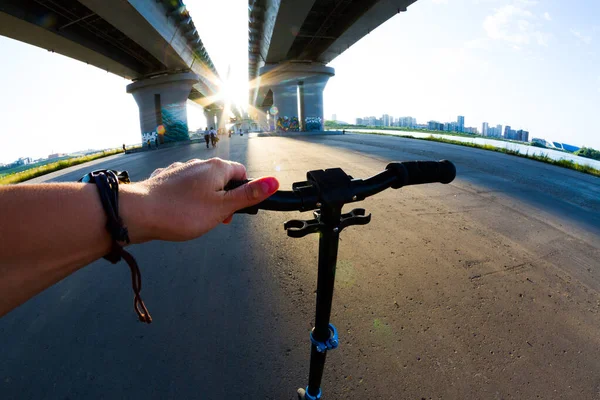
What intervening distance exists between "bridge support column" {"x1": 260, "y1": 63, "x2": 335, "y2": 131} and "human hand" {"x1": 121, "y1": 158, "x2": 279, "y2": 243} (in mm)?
37889

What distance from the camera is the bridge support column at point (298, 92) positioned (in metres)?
35.8

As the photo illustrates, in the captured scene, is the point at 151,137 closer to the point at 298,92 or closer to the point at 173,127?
the point at 173,127

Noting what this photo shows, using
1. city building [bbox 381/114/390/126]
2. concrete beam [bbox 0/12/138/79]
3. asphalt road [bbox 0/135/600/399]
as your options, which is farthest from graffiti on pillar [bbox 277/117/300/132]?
city building [bbox 381/114/390/126]

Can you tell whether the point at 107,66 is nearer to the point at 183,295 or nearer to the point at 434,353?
the point at 183,295

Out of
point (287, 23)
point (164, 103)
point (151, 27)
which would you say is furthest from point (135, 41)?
point (164, 103)

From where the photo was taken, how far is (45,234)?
87cm

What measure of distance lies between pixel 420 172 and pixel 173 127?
1545 inches

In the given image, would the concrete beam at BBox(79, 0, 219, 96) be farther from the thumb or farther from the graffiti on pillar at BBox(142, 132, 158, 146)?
the thumb

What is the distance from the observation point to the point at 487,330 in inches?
95.1

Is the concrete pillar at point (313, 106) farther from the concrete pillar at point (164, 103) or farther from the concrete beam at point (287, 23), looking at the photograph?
the concrete pillar at point (164, 103)

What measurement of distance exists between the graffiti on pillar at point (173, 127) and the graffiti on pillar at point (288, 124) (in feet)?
41.7

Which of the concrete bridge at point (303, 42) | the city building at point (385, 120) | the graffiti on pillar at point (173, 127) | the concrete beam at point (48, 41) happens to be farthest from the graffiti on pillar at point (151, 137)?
the city building at point (385, 120)

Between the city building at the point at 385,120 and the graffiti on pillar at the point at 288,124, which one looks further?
the city building at the point at 385,120

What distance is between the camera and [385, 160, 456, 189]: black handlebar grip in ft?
4.07
